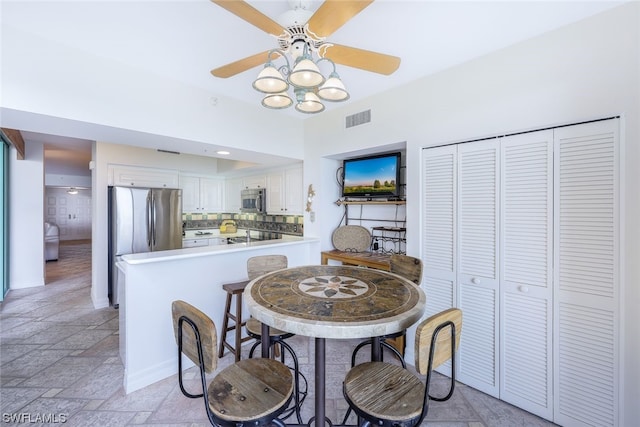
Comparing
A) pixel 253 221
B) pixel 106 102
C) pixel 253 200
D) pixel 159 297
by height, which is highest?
pixel 106 102

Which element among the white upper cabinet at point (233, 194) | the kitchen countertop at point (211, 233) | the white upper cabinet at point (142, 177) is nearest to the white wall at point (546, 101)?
the white upper cabinet at point (233, 194)

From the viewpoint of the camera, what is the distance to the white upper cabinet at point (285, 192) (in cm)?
420

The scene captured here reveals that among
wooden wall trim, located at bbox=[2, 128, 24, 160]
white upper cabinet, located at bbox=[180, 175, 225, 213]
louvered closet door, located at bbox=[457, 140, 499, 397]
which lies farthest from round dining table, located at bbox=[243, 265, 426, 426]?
wooden wall trim, located at bbox=[2, 128, 24, 160]

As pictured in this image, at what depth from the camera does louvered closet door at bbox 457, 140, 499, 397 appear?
218cm

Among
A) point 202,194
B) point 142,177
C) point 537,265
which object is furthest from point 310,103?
point 202,194

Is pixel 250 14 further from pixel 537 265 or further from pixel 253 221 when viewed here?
pixel 253 221

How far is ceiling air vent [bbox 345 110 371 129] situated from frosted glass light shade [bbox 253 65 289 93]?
1.65m

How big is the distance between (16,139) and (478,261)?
20.7ft

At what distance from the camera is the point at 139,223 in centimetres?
415

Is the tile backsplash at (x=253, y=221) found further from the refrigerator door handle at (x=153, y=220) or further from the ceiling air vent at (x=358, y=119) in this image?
the ceiling air vent at (x=358, y=119)

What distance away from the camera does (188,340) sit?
1.30 meters

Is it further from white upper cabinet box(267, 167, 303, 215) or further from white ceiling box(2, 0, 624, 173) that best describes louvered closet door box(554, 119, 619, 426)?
white upper cabinet box(267, 167, 303, 215)

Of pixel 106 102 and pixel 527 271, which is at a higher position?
pixel 106 102

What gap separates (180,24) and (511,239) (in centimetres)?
285
